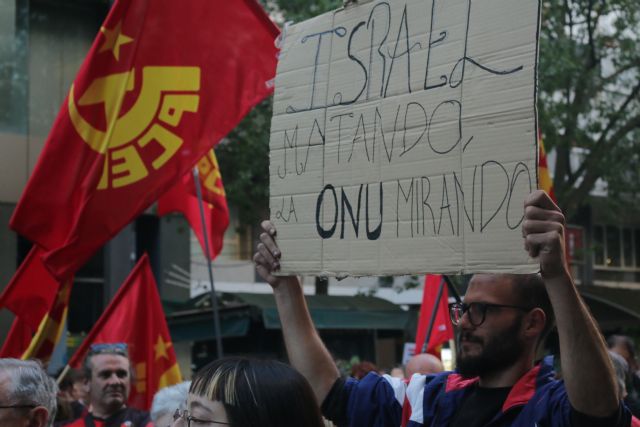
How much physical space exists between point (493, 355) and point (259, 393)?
3.18ft

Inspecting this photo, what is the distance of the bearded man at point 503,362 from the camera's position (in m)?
2.50

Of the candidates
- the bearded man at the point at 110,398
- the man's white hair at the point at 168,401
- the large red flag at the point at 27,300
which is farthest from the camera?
the large red flag at the point at 27,300

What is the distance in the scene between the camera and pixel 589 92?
54.2 feet

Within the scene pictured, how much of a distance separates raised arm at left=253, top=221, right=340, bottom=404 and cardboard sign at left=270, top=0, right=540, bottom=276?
0.16ft

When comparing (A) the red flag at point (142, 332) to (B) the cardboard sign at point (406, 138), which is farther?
(A) the red flag at point (142, 332)

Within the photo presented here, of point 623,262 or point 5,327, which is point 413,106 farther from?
point 623,262

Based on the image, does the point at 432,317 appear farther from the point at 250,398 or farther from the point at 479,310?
the point at 250,398

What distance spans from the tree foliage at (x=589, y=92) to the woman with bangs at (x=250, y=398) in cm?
1324

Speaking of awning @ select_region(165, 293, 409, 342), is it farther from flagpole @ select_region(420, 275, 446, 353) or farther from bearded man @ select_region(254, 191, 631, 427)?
bearded man @ select_region(254, 191, 631, 427)

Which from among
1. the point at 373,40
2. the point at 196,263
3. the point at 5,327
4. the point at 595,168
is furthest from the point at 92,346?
the point at 196,263

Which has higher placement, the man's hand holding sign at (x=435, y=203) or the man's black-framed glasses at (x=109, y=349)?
the man's hand holding sign at (x=435, y=203)

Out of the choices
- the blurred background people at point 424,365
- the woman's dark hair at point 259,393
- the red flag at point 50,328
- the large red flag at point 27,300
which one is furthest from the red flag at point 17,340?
the woman's dark hair at point 259,393

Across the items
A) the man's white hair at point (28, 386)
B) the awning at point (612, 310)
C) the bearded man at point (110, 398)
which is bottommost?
the bearded man at point (110, 398)

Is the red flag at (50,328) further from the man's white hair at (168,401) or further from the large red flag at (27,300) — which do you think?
the man's white hair at (168,401)
